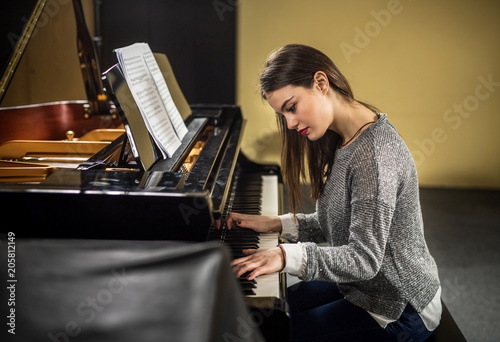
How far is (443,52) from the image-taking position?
463 centimetres

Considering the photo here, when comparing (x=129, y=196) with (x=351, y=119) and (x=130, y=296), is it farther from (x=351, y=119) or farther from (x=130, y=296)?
(x=351, y=119)

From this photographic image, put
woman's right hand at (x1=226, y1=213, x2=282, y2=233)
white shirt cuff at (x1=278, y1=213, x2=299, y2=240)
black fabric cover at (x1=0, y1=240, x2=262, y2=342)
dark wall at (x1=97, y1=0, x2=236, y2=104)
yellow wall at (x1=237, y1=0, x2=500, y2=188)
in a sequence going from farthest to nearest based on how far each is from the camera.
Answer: dark wall at (x1=97, y1=0, x2=236, y2=104), yellow wall at (x1=237, y1=0, x2=500, y2=188), white shirt cuff at (x1=278, y1=213, x2=299, y2=240), woman's right hand at (x1=226, y1=213, x2=282, y2=233), black fabric cover at (x1=0, y1=240, x2=262, y2=342)

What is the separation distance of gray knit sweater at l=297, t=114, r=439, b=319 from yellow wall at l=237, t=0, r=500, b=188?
3.34 metres

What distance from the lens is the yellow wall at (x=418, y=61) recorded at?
457cm

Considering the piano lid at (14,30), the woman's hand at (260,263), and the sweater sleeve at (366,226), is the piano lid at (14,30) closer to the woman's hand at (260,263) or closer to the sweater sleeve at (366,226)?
the woman's hand at (260,263)

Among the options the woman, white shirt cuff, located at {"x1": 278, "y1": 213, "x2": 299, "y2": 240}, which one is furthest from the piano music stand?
white shirt cuff, located at {"x1": 278, "y1": 213, "x2": 299, "y2": 240}

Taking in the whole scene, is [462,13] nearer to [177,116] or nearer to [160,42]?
[160,42]

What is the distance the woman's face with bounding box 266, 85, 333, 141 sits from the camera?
58.6 inches

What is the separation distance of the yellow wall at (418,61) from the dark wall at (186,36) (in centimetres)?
15

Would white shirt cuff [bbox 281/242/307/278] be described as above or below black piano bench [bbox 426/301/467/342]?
above

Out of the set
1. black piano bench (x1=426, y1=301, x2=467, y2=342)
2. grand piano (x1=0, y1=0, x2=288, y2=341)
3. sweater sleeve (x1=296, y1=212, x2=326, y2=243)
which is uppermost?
grand piano (x1=0, y1=0, x2=288, y2=341)

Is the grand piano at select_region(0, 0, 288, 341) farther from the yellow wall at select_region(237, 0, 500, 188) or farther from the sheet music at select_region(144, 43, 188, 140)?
the yellow wall at select_region(237, 0, 500, 188)

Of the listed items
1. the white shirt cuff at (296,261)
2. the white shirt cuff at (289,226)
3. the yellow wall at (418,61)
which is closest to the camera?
the white shirt cuff at (296,261)

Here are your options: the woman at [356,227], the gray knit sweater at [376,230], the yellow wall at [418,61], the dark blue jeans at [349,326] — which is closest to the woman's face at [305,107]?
the woman at [356,227]
